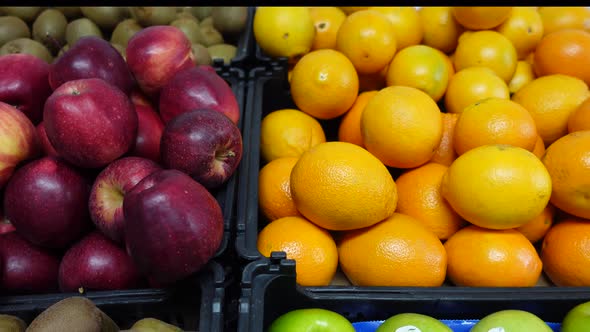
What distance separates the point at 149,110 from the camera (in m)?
1.02

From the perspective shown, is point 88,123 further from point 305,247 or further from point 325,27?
point 325,27

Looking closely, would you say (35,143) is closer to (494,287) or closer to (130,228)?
(130,228)

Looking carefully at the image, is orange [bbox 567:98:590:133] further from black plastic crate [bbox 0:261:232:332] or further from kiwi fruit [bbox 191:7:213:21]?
kiwi fruit [bbox 191:7:213:21]

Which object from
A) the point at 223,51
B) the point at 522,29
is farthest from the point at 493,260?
the point at 223,51

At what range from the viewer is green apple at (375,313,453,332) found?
0.72 m

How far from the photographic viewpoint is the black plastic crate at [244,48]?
4.35 ft

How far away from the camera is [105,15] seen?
151 centimetres

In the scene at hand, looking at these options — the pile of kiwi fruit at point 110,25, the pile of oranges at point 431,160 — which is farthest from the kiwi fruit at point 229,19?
the pile of oranges at point 431,160

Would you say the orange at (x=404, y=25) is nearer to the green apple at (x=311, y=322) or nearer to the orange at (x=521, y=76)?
the orange at (x=521, y=76)

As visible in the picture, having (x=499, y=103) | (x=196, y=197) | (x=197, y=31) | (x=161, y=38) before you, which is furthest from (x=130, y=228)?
(x=197, y=31)

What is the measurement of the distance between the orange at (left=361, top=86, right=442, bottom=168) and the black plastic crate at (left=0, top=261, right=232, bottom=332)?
15.8 inches

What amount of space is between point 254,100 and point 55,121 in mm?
520

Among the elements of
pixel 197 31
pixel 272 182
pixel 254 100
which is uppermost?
pixel 197 31

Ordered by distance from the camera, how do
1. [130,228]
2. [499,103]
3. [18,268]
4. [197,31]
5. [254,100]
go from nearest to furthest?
[130,228] < [18,268] < [499,103] < [254,100] < [197,31]
